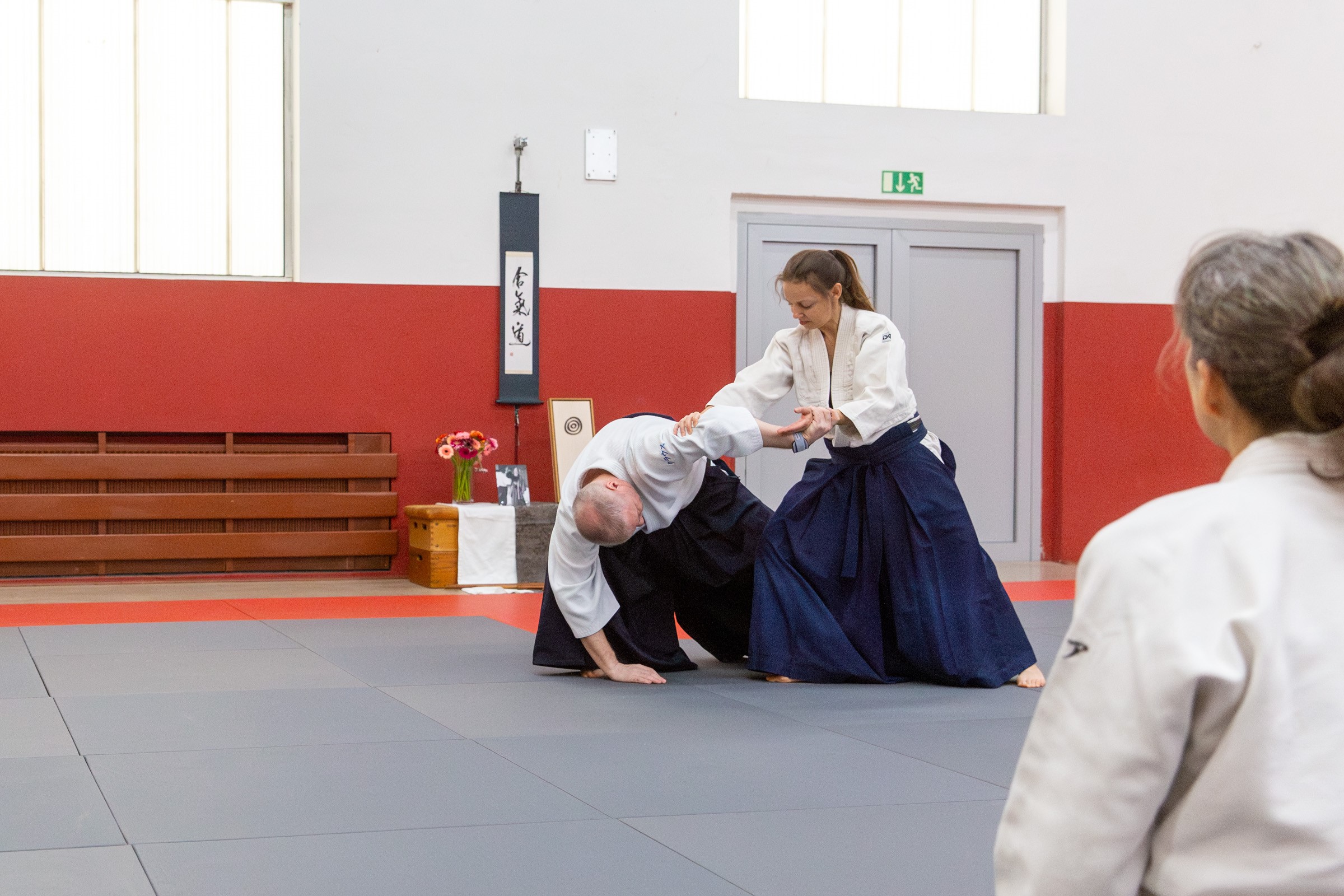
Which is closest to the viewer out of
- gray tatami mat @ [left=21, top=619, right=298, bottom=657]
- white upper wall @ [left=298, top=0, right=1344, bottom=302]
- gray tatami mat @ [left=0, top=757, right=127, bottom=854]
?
gray tatami mat @ [left=0, top=757, right=127, bottom=854]

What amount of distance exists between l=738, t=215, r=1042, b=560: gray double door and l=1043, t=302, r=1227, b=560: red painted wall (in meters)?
0.15

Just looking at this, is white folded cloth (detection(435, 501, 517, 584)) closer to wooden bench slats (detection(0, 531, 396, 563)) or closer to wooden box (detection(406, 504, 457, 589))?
wooden box (detection(406, 504, 457, 589))

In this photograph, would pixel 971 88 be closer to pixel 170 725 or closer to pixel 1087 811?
pixel 170 725

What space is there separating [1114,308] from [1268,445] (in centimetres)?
730

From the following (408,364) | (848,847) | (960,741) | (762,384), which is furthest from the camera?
(408,364)

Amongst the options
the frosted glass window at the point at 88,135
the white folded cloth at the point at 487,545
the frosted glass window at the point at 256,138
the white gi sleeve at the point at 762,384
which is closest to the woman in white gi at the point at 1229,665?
the white gi sleeve at the point at 762,384

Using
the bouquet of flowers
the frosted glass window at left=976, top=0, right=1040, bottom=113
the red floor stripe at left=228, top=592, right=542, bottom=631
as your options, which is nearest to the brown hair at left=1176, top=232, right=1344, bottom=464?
the red floor stripe at left=228, top=592, right=542, bottom=631

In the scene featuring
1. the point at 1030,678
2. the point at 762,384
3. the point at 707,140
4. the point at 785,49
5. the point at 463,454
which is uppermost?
the point at 785,49

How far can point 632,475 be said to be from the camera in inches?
148

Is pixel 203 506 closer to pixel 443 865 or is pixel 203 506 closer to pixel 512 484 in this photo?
pixel 512 484

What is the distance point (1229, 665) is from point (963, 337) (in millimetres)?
7071

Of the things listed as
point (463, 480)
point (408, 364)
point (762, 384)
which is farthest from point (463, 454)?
point (762, 384)

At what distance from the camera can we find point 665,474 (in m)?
3.76

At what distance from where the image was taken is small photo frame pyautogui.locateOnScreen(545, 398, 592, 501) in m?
6.97
